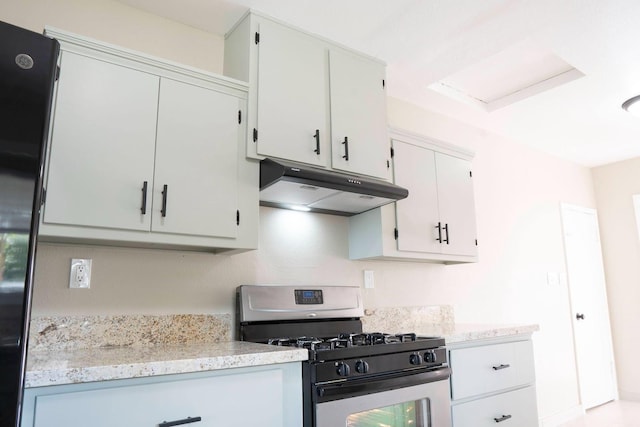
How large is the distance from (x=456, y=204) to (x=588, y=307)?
9.20 feet

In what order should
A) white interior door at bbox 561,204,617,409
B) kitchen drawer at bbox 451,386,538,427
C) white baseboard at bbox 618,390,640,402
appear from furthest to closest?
white baseboard at bbox 618,390,640,402, white interior door at bbox 561,204,617,409, kitchen drawer at bbox 451,386,538,427

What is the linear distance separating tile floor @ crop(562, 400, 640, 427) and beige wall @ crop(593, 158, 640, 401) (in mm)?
307

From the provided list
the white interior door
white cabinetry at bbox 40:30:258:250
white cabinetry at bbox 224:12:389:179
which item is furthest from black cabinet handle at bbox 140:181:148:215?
the white interior door

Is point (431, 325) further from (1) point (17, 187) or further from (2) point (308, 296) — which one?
(1) point (17, 187)

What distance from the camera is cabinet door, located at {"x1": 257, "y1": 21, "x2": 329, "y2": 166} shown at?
2119 millimetres

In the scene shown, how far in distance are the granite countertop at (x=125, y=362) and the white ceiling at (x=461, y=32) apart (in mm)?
1645

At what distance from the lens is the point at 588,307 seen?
470cm

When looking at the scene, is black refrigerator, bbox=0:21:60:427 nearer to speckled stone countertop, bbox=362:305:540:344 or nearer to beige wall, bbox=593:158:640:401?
speckled stone countertop, bbox=362:305:540:344

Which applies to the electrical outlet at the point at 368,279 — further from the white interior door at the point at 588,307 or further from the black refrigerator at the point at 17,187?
the white interior door at the point at 588,307

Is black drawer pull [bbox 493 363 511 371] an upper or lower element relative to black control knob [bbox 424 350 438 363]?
lower

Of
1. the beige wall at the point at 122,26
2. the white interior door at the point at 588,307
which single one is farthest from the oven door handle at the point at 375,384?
the white interior door at the point at 588,307

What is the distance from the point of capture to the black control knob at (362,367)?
1.75 m

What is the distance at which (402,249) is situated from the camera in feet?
8.67

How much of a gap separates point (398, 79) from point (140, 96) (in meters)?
1.83
